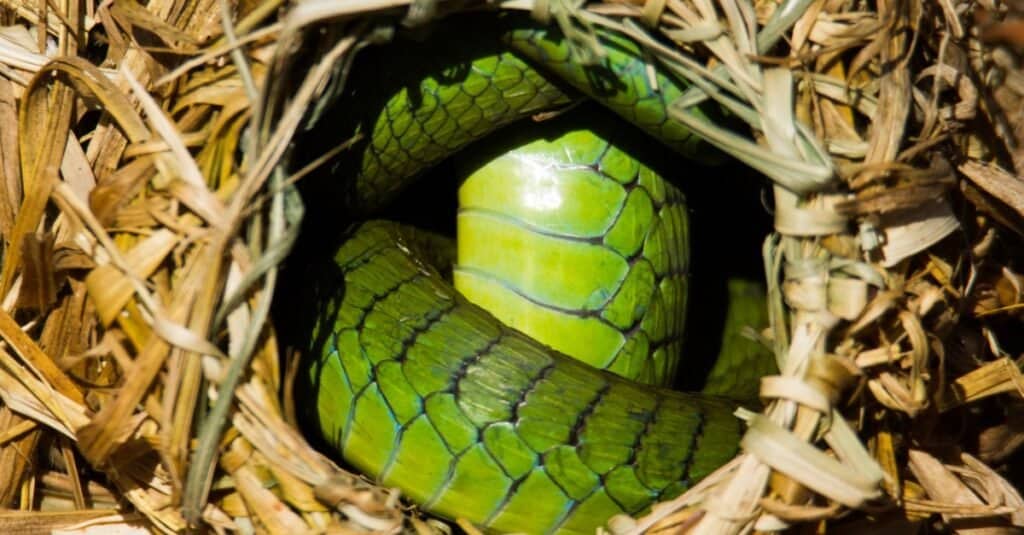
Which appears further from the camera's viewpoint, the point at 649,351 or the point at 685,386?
the point at 685,386

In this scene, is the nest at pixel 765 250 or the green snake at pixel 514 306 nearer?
the nest at pixel 765 250

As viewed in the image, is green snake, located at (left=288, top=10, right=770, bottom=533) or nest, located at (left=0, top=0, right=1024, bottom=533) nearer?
nest, located at (left=0, top=0, right=1024, bottom=533)

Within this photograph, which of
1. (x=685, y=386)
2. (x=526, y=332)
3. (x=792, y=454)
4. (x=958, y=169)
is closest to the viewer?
(x=792, y=454)

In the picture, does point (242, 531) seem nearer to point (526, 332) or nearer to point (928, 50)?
point (526, 332)

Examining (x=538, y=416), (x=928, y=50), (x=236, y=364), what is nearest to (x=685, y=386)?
(x=538, y=416)
